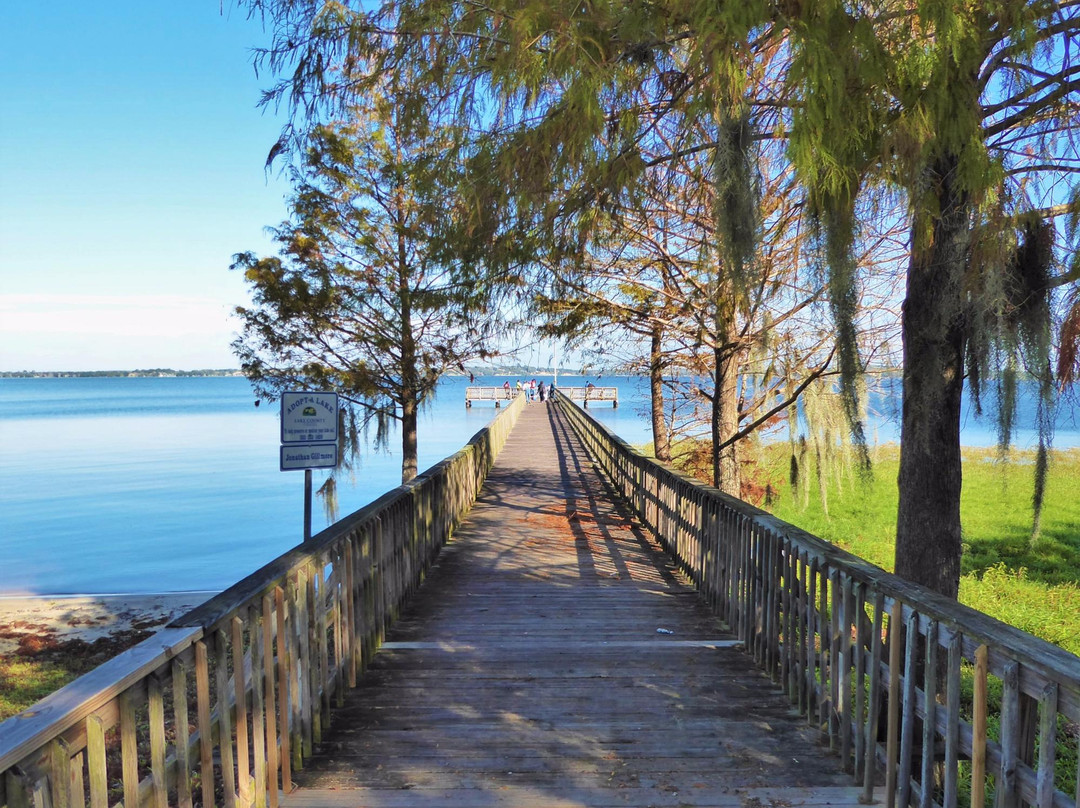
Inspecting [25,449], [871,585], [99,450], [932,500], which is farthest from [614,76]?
[25,449]

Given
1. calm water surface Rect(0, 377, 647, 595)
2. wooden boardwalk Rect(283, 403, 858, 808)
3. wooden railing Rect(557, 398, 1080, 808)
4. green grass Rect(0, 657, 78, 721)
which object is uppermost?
wooden railing Rect(557, 398, 1080, 808)

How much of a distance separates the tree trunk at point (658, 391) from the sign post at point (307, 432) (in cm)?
548

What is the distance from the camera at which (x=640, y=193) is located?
4902mm

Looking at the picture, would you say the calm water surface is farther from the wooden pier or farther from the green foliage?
the wooden pier

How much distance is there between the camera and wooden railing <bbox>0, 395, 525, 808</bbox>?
5.09 feet

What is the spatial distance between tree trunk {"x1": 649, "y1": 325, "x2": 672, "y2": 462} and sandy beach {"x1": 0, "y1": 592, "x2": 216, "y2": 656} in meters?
8.03

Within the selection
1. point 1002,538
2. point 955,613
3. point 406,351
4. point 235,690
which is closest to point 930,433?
point 955,613

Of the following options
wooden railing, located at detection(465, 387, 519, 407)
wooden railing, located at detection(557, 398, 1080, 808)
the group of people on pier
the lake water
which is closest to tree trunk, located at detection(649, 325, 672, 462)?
the lake water

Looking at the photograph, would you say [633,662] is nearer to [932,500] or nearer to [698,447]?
[932,500]

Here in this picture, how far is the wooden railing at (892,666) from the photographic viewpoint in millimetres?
1993

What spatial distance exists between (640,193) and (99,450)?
44292 mm

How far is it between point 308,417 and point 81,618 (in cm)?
816

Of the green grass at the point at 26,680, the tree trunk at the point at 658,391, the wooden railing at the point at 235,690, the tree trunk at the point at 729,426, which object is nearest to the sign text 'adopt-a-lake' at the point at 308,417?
the wooden railing at the point at 235,690

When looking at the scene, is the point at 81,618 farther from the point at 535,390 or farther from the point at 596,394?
the point at 535,390
